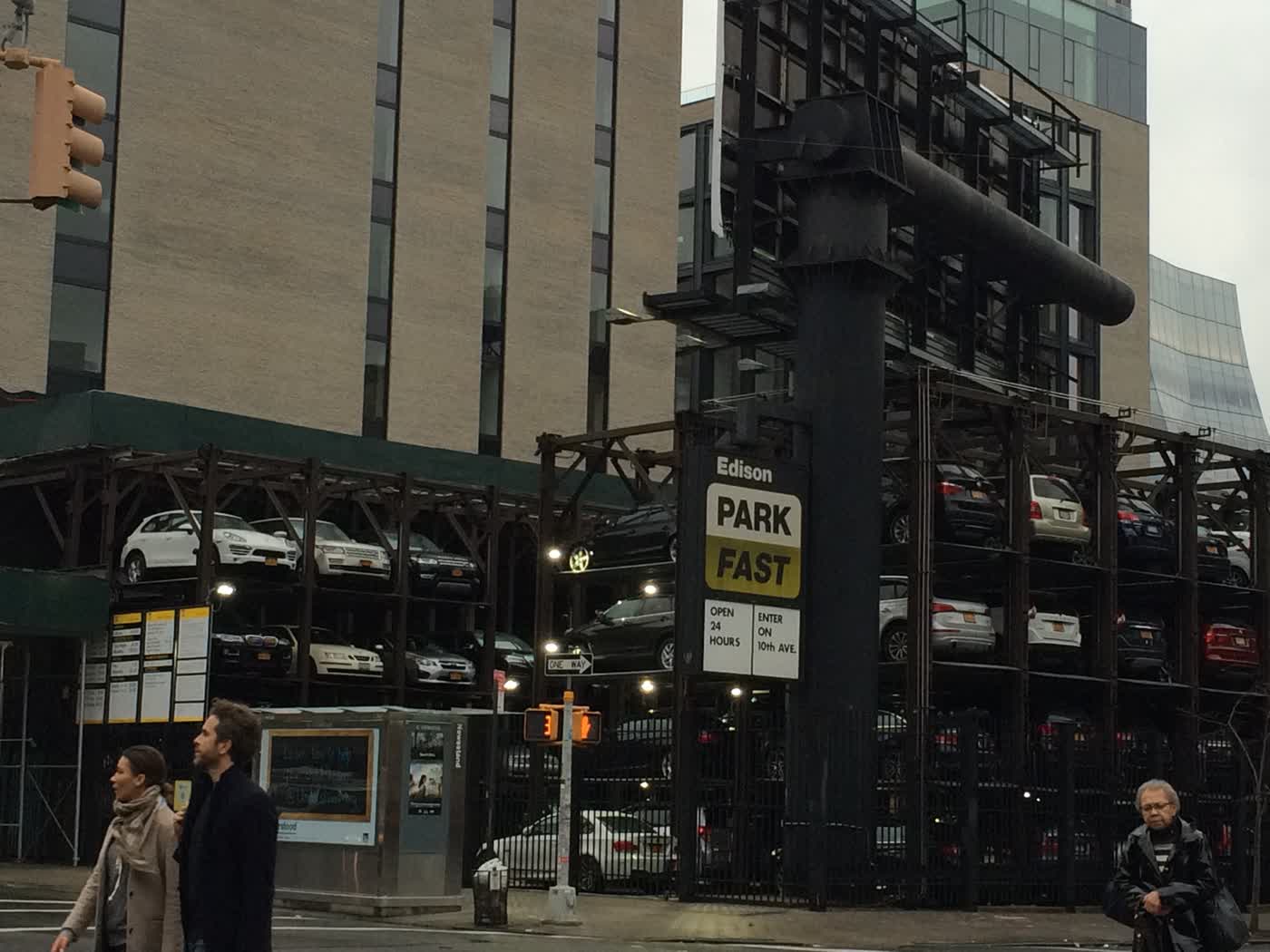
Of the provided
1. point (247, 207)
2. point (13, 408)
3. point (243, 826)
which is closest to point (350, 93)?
point (247, 207)

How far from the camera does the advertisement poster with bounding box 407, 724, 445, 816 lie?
2542cm

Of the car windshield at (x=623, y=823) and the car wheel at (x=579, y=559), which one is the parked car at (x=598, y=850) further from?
the car wheel at (x=579, y=559)

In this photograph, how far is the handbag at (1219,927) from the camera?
9.15 m

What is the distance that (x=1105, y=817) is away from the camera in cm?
3025

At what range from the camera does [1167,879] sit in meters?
9.23

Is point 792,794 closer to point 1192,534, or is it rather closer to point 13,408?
point 1192,534

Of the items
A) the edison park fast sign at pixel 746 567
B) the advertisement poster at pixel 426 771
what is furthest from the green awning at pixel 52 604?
the edison park fast sign at pixel 746 567

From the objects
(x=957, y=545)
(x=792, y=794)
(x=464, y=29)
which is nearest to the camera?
(x=792, y=794)

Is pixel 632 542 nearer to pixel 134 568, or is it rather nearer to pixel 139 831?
pixel 134 568

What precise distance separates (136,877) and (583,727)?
16508mm

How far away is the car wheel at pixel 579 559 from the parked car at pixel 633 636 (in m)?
1.15

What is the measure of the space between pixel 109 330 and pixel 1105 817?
1063 inches

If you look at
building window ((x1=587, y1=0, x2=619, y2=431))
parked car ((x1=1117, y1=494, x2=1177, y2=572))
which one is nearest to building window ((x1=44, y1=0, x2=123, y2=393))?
building window ((x1=587, y1=0, x2=619, y2=431))

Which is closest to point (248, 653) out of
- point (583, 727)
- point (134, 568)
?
point (134, 568)
